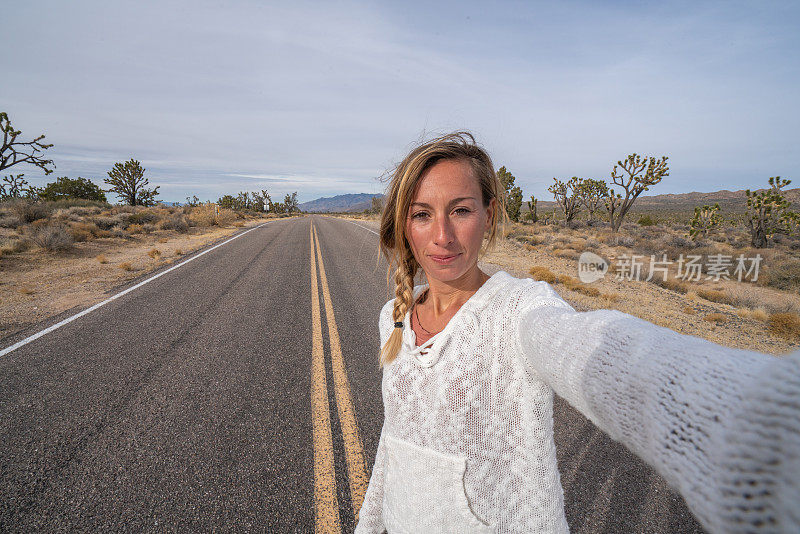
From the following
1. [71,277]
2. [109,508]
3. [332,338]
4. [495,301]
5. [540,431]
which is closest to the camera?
[540,431]

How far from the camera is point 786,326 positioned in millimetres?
5734

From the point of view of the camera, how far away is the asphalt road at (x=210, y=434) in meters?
2.14

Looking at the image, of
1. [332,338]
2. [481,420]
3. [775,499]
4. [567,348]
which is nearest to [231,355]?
[332,338]

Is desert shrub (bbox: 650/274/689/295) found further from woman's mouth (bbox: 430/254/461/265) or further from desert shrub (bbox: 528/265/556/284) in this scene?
woman's mouth (bbox: 430/254/461/265)

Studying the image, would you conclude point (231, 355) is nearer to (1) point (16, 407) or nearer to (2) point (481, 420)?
(1) point (16, 407)

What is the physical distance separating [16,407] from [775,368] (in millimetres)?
5114

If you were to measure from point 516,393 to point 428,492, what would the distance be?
1.53 ft

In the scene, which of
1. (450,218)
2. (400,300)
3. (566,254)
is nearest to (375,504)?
(400,300)

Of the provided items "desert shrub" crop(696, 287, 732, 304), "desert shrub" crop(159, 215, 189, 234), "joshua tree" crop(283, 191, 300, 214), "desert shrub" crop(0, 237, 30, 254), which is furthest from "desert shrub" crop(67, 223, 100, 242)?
"joshua tree" crop(283, 191, 300, 214)

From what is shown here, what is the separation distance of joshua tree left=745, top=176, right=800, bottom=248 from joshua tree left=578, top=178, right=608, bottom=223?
10029 mm

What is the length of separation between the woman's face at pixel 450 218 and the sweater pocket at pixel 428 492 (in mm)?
626

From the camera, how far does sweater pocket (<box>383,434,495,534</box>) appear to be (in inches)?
40.9

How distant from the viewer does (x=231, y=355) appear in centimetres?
421

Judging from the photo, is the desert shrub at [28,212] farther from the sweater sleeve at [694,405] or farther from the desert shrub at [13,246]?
the sweater sleeve at [694,405]
